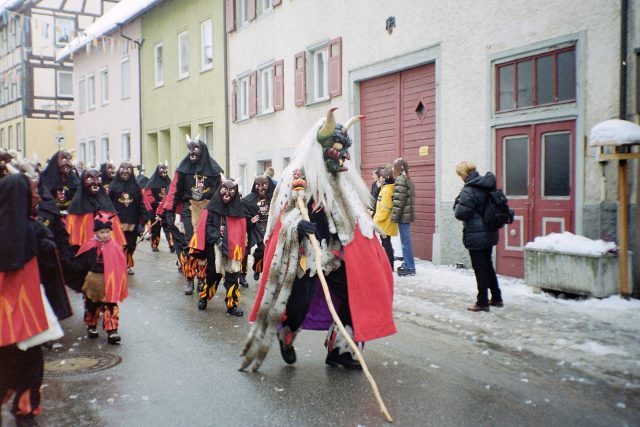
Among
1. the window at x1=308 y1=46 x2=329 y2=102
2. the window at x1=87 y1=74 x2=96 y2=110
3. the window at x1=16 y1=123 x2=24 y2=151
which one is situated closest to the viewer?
the window at x1=308 y1=46 x2=329 y2=102

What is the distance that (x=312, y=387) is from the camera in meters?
5.39

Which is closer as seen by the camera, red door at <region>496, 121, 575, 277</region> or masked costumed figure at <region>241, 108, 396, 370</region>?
masked costumed figure at <region>241, 108, 396, 370</region>

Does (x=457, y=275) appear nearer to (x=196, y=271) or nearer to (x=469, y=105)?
(x=469, y=105)

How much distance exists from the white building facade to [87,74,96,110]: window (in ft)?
61.6

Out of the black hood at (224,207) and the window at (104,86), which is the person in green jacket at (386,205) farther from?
the window at (104,86)

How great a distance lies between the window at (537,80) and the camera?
10.2 meters

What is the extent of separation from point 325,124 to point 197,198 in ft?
17.0

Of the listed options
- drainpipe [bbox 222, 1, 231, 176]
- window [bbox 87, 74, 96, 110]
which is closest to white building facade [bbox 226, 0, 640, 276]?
drainpipe [bbox 222, 1, 231, 176]

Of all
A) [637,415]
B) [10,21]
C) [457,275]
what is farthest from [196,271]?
[10,21]

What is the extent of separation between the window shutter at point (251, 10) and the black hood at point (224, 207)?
42.1ft

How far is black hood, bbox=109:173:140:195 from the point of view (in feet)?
37.6

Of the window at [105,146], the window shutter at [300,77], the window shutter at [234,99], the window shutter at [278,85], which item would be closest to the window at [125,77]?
the window at [105,146]

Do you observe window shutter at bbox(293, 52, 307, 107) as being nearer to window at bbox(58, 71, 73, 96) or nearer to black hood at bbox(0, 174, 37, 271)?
black hood at bbox(0, 174, 37, 271)

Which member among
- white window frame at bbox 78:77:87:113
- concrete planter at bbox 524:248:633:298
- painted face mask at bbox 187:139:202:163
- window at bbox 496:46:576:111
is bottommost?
concrete planter at bbox 524:248:633:298
